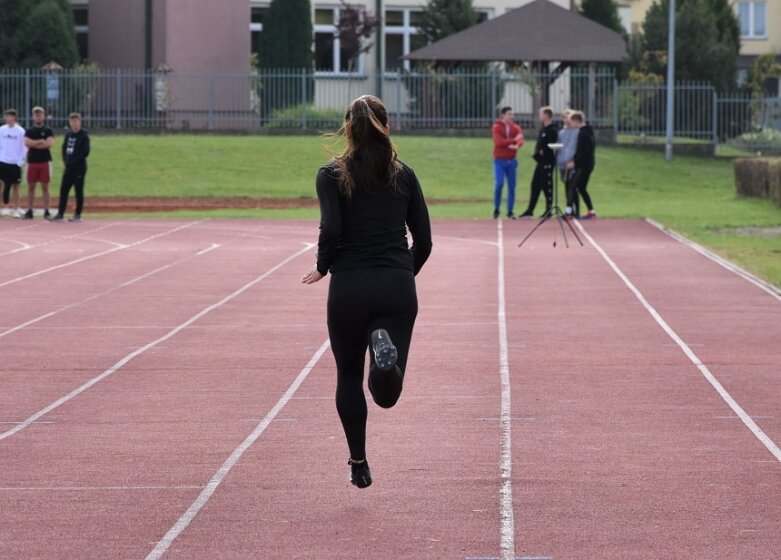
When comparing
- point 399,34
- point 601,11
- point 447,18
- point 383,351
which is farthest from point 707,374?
point 601,11

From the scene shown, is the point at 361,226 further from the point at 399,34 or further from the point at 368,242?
the point at 399,34

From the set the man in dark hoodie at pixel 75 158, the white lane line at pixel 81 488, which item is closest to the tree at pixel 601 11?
the man in dark hoodie at pixel 75 158

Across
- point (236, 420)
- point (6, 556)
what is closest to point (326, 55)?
point (236, 420)

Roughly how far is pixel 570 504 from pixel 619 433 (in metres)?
1.89

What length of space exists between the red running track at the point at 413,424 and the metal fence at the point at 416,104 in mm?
26111

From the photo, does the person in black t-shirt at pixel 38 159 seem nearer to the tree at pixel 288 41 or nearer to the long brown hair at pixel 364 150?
the tree at pixel 288 41

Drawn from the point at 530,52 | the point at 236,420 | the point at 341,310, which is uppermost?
the point at 530,52

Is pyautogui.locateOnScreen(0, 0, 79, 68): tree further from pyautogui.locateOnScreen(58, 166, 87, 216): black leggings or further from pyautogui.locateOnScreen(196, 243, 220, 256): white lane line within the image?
pyautogui.locateOnScreen(196, 243, 220, 256): white lane line

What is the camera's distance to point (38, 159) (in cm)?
2856

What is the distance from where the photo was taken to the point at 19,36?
43.9 metres

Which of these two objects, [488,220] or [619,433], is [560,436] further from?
[488,220]

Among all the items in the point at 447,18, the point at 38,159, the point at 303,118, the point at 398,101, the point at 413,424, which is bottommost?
the point at 413,424

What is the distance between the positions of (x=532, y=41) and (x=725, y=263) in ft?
79.0

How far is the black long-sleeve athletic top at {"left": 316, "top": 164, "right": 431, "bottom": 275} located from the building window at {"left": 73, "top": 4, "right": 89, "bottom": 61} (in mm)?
42063
